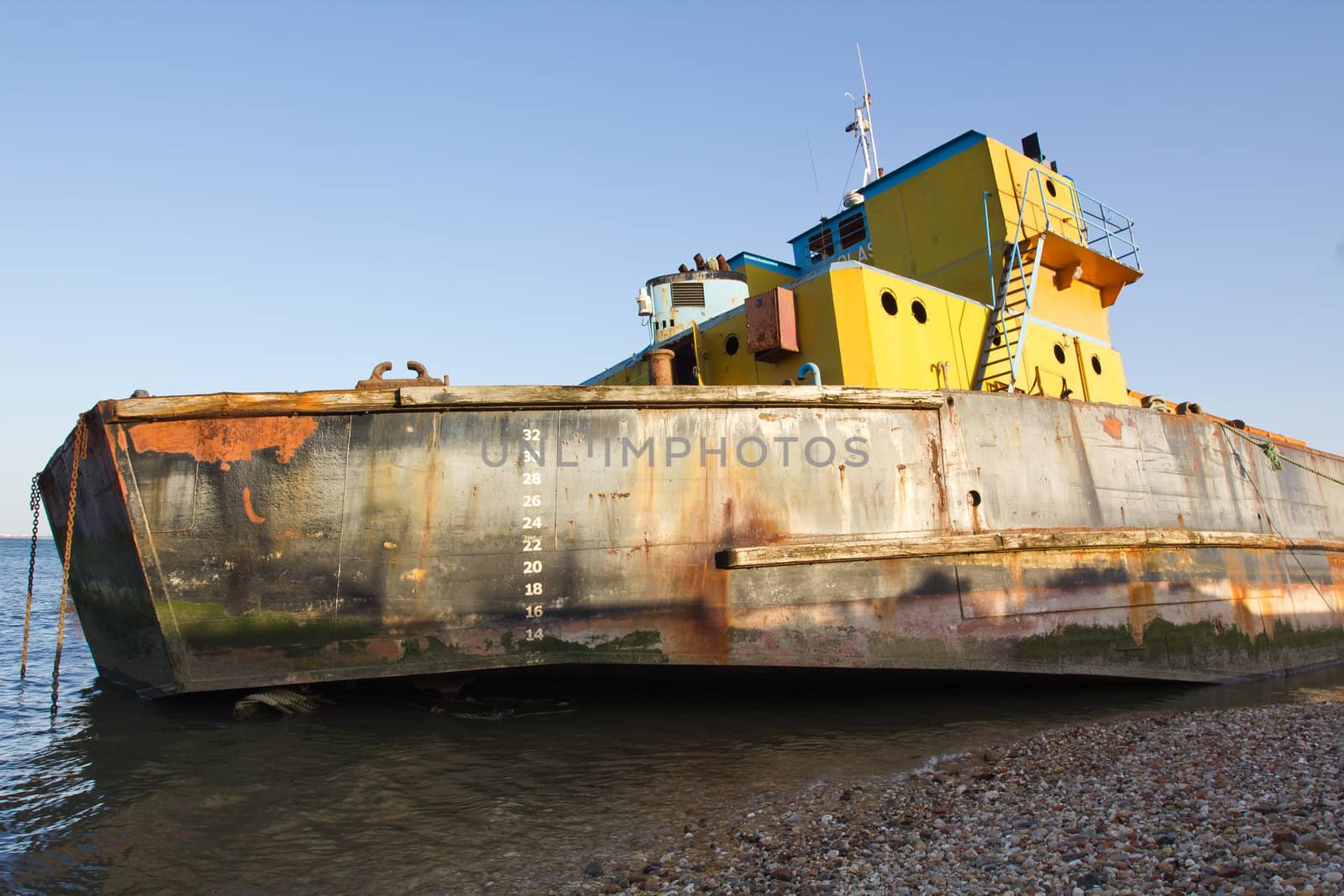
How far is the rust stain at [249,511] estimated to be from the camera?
518cm

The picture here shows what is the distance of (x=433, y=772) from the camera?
4.72 metres

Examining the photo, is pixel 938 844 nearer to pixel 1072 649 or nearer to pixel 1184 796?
pixel 1184 796

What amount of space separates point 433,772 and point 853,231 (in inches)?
378

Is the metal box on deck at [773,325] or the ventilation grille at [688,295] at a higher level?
the ventilation grille at [688,295]

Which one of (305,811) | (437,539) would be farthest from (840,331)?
(305,811)

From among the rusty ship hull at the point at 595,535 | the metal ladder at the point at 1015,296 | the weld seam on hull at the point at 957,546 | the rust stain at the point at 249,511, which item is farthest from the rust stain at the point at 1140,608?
the rust stain at the point at 249,511

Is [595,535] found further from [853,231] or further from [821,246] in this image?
[821,246]

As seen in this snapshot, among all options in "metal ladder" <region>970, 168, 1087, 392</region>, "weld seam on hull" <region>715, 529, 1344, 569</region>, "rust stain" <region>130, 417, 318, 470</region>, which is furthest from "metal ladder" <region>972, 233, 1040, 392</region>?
"rust stain" <region>130, 417, 318, 470</region>

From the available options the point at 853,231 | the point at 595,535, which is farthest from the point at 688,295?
the point at 595,535

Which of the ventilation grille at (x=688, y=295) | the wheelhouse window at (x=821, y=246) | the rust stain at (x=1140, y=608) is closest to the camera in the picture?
the rust stain at (x=1140, y=608)

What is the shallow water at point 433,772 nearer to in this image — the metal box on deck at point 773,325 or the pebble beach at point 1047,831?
the pebble beach at point 1047,831

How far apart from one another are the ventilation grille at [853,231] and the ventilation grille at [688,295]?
237 centimetres

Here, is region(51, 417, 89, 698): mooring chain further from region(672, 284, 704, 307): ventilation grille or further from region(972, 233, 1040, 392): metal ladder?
region(972, 233, 1040, 392): metal ladder

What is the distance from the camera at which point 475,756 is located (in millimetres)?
5023
